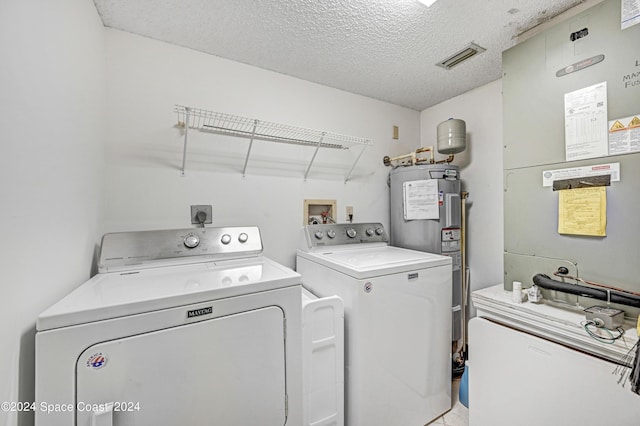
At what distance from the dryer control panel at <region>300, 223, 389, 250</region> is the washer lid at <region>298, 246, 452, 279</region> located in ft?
0.25

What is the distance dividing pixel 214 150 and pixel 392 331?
1700 millimetres

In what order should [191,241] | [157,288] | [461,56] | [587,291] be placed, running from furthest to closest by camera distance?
[461,56] < [191,241] < [587,291] < [157,288]

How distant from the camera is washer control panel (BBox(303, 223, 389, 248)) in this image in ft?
6.40

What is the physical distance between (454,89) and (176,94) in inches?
92.7

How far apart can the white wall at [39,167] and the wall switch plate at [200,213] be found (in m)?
0.55

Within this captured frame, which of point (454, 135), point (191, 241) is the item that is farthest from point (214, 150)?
point (454, 135)

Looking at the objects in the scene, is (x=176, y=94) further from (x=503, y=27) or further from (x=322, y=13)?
(x=503, y=27)

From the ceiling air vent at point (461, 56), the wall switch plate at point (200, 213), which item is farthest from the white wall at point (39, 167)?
the ceiling air vent at point (461, 56)

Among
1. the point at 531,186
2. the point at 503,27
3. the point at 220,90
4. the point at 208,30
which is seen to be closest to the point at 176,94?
the point at 220,90

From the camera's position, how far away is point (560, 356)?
1121mm

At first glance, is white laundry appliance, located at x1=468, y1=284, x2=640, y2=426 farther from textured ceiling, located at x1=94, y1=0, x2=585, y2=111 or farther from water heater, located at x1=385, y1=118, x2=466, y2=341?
textured ceiling, located at x1=94, y1=0, x2=585, y2=111

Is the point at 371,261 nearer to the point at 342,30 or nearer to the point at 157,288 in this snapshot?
the point at 157,288

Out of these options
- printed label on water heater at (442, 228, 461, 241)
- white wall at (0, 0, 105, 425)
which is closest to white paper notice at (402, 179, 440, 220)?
printed label on water heater at (442, 228, 461, 241)

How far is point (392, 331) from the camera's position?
4.84 feet
